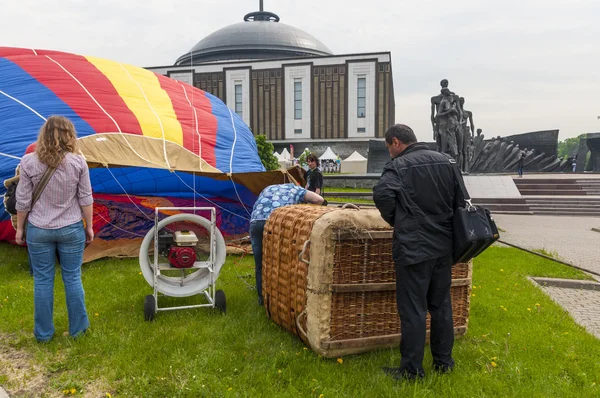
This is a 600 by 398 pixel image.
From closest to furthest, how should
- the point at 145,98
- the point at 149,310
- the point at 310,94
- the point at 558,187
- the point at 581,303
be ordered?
the point at 149,310, the point at 581,303, the point at 145,98, the point at 558,187, the point at 310,94

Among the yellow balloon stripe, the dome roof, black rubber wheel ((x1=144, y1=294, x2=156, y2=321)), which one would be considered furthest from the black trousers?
the dome roof

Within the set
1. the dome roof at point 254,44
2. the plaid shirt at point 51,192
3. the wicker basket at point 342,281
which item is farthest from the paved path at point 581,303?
the dome roof at point 254,44

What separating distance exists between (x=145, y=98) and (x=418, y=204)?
7.08 m

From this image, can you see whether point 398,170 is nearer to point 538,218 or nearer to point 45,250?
point 45,250

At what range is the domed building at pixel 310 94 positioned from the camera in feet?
171

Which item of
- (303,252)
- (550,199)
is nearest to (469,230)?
(303,252)

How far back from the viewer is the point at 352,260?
11.9 ft

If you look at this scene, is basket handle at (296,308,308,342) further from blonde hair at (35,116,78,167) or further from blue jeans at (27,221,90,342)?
→ blonde hair at (35,116,78,167)

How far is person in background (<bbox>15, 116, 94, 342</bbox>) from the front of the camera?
3768 mm

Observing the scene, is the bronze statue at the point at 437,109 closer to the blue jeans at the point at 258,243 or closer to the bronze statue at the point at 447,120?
the bronze statue at the point at 447,120

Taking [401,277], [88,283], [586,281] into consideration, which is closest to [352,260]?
[401,277]

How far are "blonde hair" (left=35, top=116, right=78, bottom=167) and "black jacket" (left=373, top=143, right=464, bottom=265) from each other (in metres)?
2.49

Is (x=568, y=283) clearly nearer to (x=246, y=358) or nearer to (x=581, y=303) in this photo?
(x=581, y=303)

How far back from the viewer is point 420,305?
321 cm
